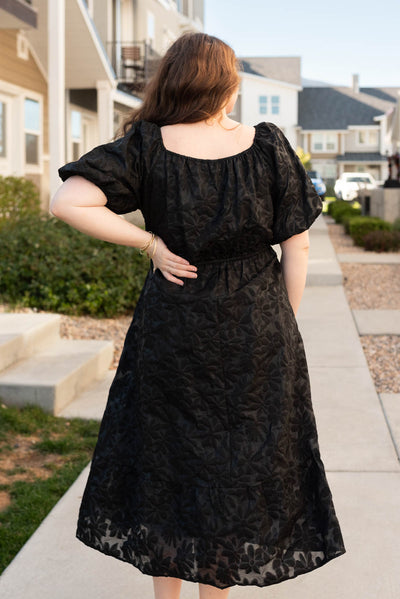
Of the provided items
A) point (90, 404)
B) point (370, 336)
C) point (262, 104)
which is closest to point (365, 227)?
point (370, 336)

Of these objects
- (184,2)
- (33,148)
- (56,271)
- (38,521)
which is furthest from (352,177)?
(38,521)

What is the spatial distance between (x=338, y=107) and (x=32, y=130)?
43613 mm

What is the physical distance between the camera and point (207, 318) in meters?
2.22

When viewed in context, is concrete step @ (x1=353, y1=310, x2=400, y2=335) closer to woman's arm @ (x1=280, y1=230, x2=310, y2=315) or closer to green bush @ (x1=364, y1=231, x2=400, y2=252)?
woman's arm @ (x1=280, y1=230, x2=310, y2=315)

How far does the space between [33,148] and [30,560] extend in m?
11.3

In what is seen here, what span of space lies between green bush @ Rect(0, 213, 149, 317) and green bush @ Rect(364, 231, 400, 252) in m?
7.34

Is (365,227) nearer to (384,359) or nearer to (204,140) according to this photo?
(384,359)

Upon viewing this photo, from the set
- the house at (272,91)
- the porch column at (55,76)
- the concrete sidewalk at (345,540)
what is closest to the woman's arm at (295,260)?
the concrete sidewalk at (345,540)

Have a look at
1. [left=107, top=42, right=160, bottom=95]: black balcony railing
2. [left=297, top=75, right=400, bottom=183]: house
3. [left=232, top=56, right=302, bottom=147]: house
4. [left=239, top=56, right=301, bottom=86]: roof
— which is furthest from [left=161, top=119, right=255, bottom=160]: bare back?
[left=297, top=75, right=400, bottom=183]: house

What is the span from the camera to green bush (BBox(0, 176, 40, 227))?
9.92 m

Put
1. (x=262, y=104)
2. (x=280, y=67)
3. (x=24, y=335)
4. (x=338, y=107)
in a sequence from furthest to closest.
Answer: (x=338, y=107)
(x=280, y=67)
(x=262, y=104)
(x=24, y=335)

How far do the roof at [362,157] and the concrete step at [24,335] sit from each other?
47.9m

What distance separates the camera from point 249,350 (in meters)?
2.23

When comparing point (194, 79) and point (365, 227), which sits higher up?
point (194, 79)
